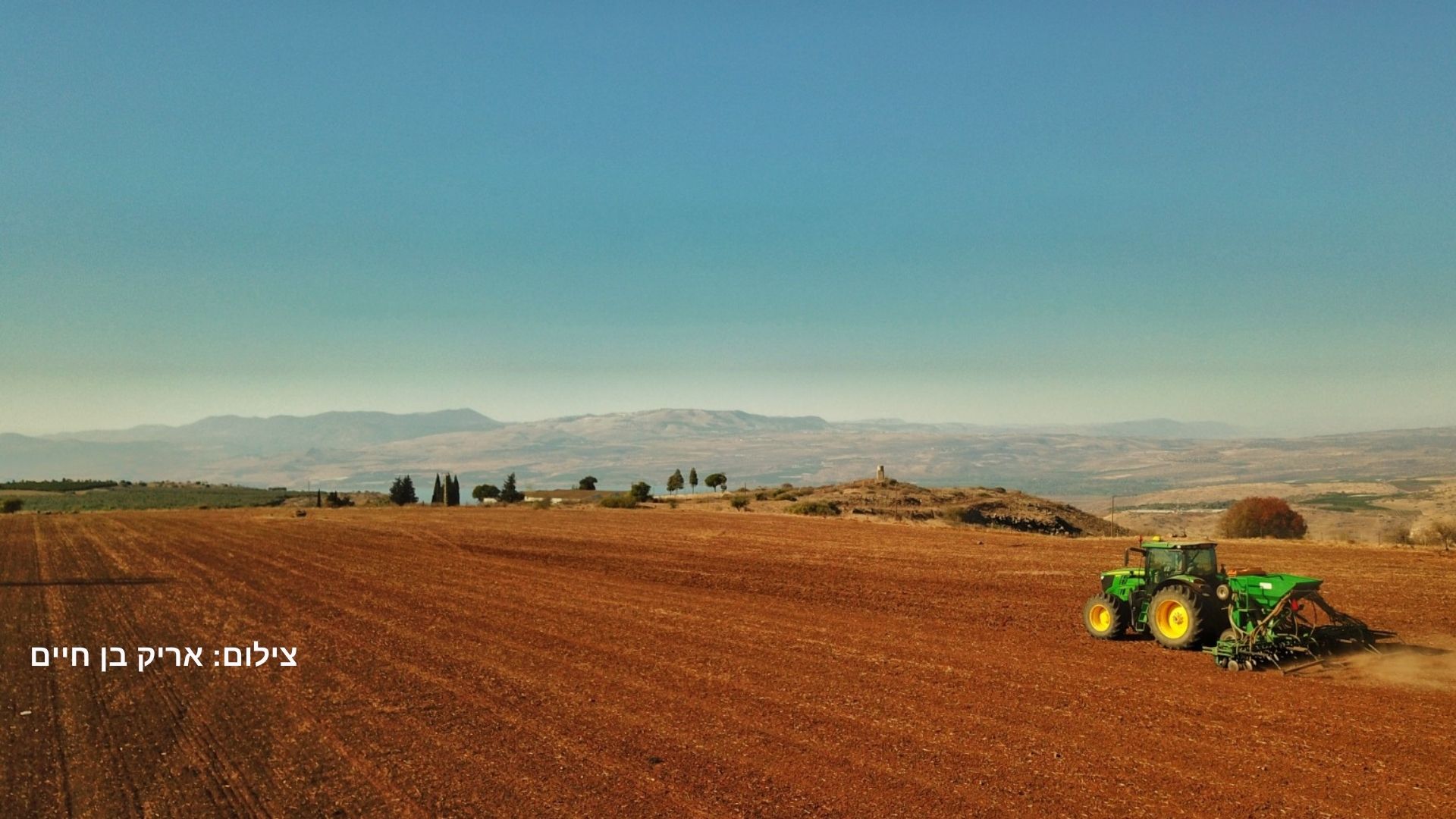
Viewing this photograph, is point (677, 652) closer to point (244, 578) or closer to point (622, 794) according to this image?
point (622, 794)

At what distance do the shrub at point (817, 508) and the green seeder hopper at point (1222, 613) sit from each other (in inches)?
1421

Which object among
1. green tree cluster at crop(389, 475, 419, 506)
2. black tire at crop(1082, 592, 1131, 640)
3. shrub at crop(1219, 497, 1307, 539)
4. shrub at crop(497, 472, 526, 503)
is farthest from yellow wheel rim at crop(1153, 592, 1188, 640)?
green tree cluster at crop(389, 475, 419, 506)

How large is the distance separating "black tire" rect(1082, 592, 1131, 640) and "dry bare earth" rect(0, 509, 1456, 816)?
571 mm

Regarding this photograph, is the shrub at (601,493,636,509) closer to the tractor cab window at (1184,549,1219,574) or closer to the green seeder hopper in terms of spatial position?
the green seeder hopper

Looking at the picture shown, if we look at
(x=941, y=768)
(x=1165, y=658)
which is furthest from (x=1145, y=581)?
(x=941, y=768)

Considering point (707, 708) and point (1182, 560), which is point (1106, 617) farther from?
point (707, 708)

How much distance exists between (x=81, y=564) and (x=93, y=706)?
2373 centimetres

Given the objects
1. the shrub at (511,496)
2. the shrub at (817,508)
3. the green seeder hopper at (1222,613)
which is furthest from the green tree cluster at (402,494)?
the green seeder hopper at (1222,613)

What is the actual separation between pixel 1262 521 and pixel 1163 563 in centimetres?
3534

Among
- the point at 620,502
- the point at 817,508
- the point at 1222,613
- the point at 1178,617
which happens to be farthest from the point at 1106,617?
the point at 620,502

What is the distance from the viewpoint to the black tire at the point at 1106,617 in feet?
49.7

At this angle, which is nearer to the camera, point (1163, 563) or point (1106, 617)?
point (1163, 563)

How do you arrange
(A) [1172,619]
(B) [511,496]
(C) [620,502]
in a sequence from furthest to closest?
(B) [511,496] < (C) [620,502] < (A) [1172,619]

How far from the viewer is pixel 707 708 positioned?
11422 mm
